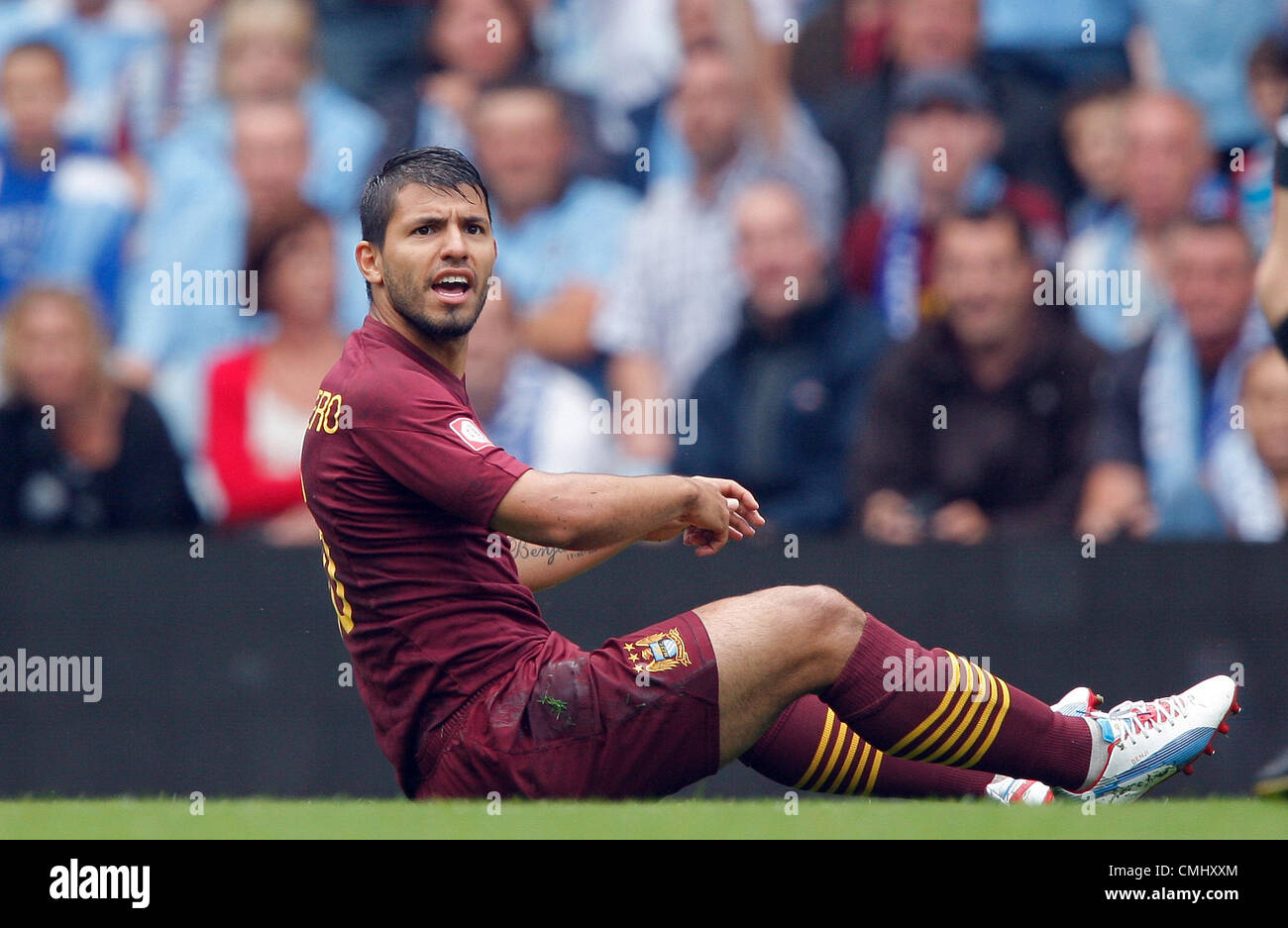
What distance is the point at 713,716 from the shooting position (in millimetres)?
4156

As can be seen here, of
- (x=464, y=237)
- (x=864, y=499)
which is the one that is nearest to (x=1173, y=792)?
(x=864, y=499)

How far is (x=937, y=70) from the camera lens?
739 cm

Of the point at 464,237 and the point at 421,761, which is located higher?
the point at 464,237

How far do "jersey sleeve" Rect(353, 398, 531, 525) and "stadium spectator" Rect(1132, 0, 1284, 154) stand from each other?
14.1 feet

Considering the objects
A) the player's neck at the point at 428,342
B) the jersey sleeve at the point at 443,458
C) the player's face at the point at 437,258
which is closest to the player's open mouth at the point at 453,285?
the player's face at the point at 437,258

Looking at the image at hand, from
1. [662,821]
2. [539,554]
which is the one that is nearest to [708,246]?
[539,554]

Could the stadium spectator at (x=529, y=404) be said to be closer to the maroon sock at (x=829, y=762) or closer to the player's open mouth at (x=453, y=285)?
the maroon sock at (x=829, y=762)

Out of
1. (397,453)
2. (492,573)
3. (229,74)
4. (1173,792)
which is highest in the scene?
(229,74)

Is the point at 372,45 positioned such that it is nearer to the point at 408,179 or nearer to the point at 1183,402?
the point at 408,179

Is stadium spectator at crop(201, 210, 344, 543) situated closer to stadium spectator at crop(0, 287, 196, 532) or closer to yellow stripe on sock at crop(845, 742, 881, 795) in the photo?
stadium spectator at crop(0, 287, 196, 532)

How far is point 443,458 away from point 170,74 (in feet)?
13.3
